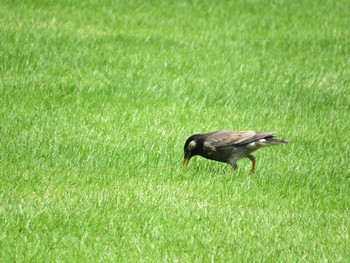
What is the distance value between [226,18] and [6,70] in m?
5.86

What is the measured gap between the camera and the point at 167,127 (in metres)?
9.91

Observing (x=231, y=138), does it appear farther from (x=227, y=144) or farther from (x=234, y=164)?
(x=234, y=164)

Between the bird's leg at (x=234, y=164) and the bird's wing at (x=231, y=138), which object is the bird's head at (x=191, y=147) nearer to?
the bird's wing at (x=231, y=138)

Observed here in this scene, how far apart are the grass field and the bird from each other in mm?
215

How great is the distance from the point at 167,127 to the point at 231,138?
1525 mm

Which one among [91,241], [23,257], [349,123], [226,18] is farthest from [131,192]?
[226,18]

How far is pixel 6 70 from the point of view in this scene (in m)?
11.4

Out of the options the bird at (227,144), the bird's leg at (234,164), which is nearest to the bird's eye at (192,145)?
the bird at (227,144)

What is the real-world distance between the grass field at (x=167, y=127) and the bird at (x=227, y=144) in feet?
0.70

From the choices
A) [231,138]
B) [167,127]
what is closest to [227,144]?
[231,138]

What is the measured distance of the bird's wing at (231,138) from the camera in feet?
27.8

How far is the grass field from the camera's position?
21.4 feet

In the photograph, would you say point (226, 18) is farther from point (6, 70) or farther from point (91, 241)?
point (91, 241)

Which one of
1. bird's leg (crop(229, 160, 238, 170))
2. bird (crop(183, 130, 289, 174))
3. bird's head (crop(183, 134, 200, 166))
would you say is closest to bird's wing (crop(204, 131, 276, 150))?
bird (crop(183, 130, 289, 174))
